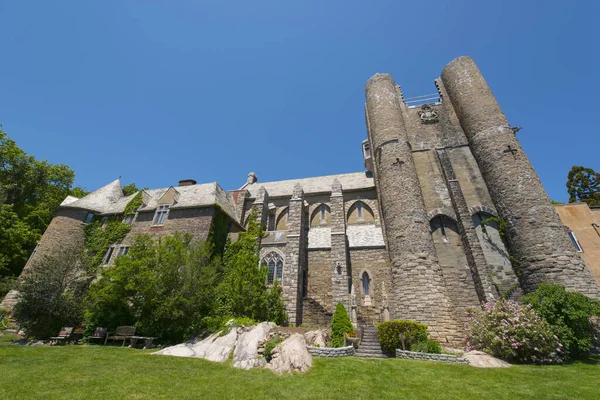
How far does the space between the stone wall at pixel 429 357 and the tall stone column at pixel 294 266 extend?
23.7 ft

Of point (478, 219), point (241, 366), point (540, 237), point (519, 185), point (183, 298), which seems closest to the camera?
point (241, 366)

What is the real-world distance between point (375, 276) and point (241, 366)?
1229 cm

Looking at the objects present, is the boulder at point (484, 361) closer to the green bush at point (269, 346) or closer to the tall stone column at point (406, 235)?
the tall stone column at point (406, 235)

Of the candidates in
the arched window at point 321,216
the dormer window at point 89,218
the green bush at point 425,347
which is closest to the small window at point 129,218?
the dormer window at point 89,218

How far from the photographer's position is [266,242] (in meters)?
21.1

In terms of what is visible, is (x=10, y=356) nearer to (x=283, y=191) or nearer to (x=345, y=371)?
(x=345, y=371)

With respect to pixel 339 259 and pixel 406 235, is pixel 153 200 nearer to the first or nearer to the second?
pixel 339 259

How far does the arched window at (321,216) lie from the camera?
25.4m

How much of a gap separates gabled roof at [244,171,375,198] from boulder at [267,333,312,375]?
17828 millimetres

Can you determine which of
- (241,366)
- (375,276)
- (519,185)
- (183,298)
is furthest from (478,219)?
(183,298)

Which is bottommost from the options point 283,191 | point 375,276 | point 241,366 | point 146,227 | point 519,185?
point 241,366

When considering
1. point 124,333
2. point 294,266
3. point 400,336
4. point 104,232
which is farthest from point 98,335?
point 400,336

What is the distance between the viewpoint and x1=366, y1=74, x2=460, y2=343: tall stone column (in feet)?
50.5

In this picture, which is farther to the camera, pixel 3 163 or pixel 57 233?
pixel 3 163
